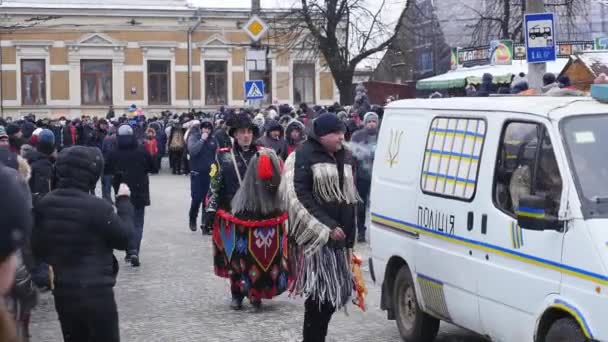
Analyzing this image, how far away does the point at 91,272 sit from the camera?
6.01 m

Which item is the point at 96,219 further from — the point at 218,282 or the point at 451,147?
the point at 218,282

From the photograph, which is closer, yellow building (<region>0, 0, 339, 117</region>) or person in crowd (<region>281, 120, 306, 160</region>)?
person in crowd (<region>281, 120, 306, 160</region>)

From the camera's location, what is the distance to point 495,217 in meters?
6.95

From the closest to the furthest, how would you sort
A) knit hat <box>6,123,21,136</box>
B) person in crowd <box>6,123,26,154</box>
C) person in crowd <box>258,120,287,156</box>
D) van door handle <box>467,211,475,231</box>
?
van door handle <box>467,211,475,231</box> → person in crowd <box>6,123,26,154</box> → knit hat <box>6,123,21,136</box> → person in crowd <box>258,120,287,156</box>

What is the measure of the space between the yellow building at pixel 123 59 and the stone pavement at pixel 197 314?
3635cm

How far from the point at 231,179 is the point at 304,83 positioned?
141 feet

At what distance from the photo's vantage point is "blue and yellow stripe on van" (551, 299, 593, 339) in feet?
19.6

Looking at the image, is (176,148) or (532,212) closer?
(532,212)

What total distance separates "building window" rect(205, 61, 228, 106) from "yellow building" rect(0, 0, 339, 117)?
5 cm

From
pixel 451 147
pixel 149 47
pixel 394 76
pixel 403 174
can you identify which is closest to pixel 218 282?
pixel 403 174

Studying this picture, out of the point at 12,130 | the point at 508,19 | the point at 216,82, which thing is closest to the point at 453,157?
the point at 12,130

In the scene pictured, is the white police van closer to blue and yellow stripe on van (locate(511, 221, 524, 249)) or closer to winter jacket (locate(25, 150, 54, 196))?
blue and yellow stripe on van (locate(511, 221, 524, 249))

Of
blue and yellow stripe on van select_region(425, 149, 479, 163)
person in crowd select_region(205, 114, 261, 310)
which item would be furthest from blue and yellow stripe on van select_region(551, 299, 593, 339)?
person in crowd select_region(205, 114, 261, 310)

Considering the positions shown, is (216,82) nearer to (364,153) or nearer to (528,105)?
(364,153)
